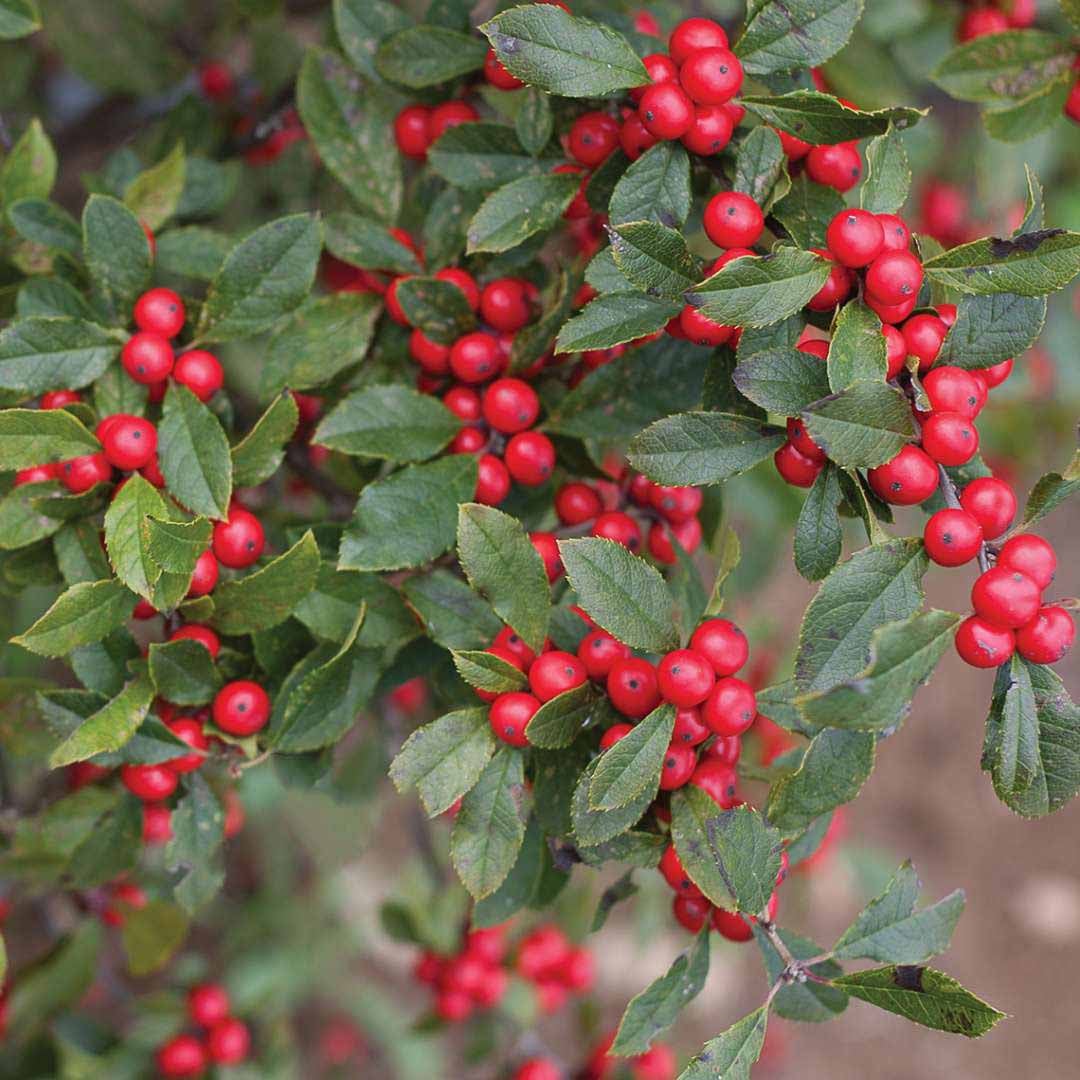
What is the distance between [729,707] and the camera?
108 cm

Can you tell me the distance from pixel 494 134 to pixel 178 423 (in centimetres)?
47

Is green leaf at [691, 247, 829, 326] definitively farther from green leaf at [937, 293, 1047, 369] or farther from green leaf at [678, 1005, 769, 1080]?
green leaf at [678, 1005, 769, 1080]

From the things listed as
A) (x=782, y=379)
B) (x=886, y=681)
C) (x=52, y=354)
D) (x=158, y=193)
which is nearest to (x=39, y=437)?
(x=52, y=354)

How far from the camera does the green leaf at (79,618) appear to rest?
1067 mm

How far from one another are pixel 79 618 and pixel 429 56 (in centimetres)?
74

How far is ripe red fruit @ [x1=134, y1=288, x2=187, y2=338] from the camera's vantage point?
1252 mm

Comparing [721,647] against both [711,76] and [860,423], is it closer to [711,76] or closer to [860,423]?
[860,423]

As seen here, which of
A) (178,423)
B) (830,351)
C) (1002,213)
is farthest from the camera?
(1002,213)

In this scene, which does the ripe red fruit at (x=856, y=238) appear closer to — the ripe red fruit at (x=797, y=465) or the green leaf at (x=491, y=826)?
the ripe red fruit at (x=797, y=465)

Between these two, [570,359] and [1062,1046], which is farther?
[1062,1046]

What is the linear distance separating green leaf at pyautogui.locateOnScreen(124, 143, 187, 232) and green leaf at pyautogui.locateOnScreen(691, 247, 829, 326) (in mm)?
750

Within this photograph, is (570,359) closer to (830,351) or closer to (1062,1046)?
(830,351)

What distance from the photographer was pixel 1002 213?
2.63m

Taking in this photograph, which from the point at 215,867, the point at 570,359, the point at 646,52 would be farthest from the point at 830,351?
the point at 215,867
